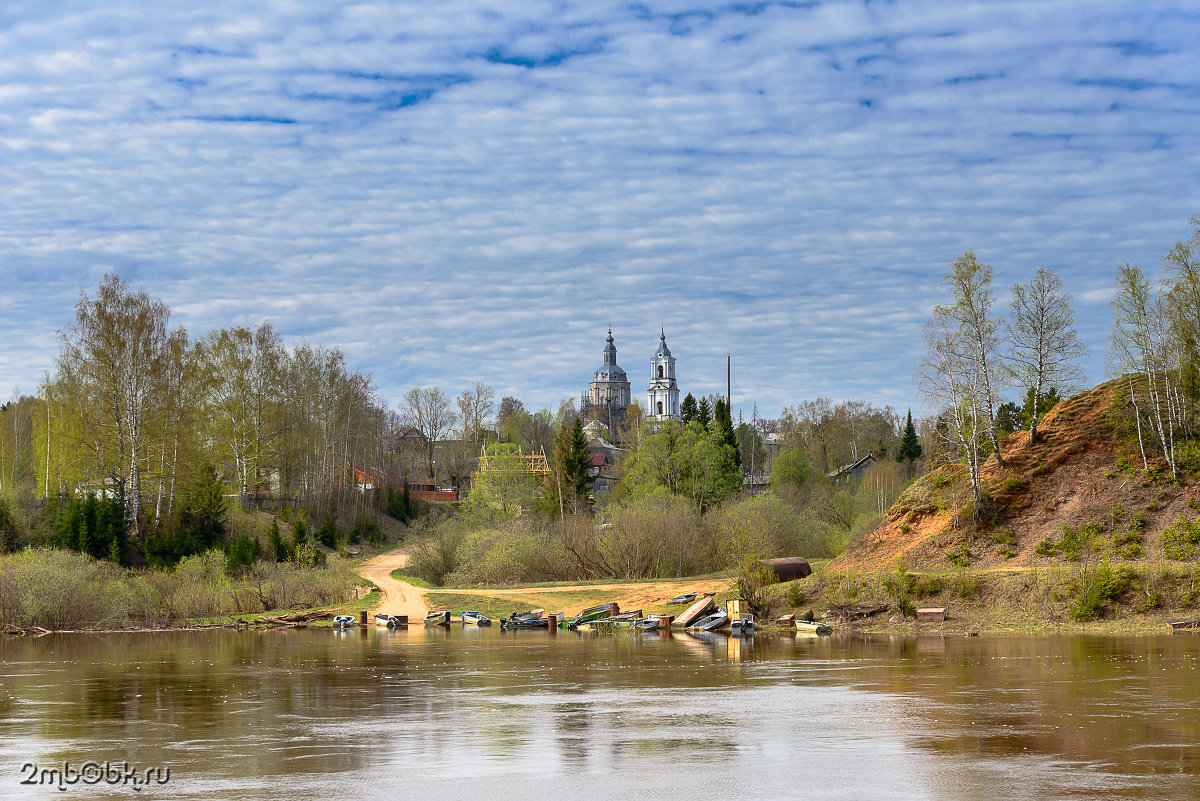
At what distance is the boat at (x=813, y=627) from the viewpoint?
38.5m

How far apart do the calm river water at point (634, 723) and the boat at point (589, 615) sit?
512 inches

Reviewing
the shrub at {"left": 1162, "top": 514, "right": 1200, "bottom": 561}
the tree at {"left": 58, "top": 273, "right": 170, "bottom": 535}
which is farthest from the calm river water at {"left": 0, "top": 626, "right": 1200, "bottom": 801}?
the tree at {"left": 58, "top": 273, "right": 170, "bottom": 535}

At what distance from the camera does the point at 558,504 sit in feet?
242

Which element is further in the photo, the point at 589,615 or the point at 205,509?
the point at 205,509

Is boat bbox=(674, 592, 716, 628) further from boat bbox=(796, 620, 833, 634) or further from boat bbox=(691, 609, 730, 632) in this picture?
boat bbox=(796, 620, 833, 634)

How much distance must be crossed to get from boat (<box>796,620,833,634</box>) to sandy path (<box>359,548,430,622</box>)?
737 inches

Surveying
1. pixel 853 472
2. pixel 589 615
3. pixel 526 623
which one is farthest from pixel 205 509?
pixel 853 472

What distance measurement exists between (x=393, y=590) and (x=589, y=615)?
642 inches

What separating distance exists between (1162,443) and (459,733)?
125 feet

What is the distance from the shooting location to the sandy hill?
137 ft

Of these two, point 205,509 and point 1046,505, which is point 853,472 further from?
point 205,509

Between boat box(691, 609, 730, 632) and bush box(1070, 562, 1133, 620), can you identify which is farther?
boat box(691, 609, 730, 632)

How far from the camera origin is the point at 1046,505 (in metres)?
44.6

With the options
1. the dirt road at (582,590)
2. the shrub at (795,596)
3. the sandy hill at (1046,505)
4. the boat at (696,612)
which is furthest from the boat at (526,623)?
the sandy hill at (1046,505)
